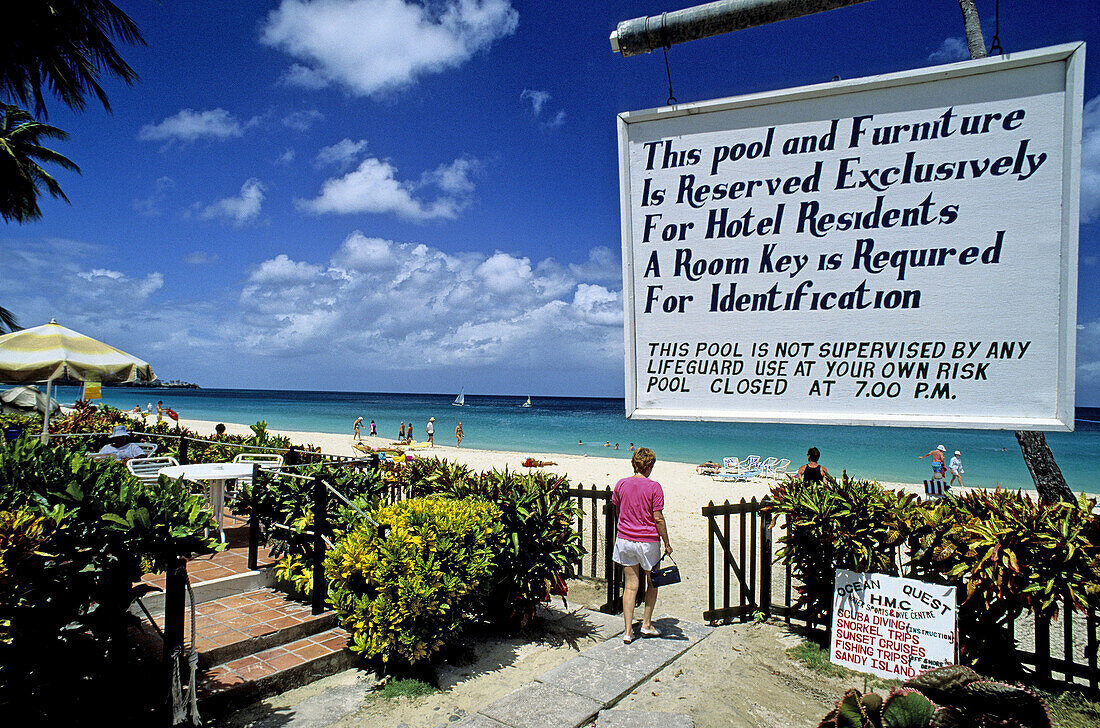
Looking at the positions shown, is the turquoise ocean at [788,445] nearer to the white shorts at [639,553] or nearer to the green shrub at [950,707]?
the white shorts at [639,553]

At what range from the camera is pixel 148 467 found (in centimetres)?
892

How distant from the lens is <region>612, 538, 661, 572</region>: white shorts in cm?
552

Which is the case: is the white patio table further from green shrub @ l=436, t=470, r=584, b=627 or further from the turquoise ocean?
the turquoise ocean

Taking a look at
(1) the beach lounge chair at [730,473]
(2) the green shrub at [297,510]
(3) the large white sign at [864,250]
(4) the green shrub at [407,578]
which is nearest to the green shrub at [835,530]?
(4) the green shrub at [407,578]

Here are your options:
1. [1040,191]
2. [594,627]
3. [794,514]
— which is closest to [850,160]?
[1040,191]

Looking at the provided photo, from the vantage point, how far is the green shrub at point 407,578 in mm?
4441

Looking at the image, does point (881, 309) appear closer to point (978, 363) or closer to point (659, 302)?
point (978, 363)

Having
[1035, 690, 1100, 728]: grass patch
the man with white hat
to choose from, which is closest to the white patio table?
the man with white hat

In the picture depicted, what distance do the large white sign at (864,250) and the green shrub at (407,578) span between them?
2861 millimetres

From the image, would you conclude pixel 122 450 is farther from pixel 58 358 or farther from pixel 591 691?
pixel 591 691

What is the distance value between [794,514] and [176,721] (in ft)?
16.3

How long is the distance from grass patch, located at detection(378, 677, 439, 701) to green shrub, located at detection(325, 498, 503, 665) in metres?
0.15

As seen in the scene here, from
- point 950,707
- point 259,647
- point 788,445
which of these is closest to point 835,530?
point 950,707

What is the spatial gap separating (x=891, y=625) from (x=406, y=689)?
3841 mm
